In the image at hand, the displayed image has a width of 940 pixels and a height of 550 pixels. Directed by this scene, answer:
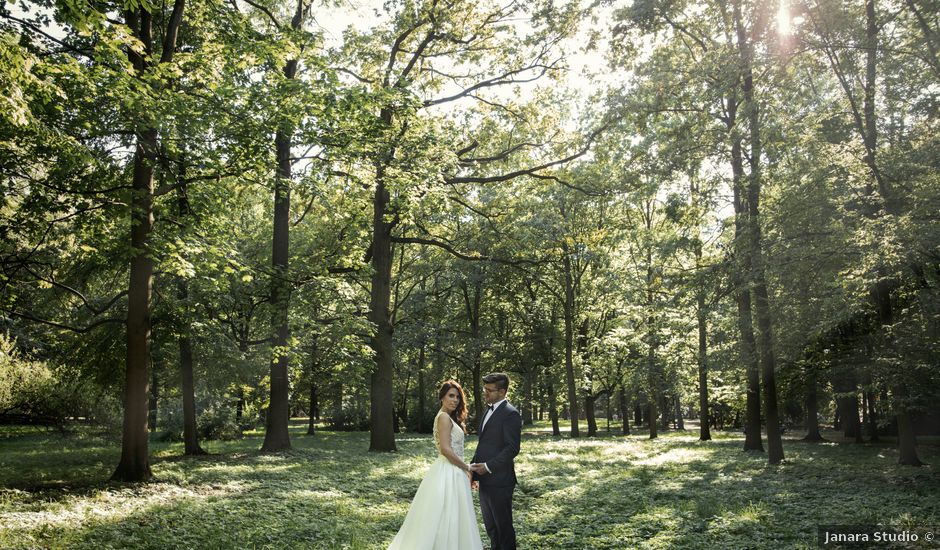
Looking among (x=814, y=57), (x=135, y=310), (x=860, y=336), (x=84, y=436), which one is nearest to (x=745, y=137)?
(x=814, y=57)

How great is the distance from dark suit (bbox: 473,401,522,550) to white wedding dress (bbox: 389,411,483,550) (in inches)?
9.3

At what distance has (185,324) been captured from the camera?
15969 millimetres

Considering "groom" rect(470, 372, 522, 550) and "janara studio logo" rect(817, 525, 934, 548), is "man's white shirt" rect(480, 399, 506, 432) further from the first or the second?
"janara studio logo" rect(817, 525, 934, 548)

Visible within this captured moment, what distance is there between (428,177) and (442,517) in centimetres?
1108

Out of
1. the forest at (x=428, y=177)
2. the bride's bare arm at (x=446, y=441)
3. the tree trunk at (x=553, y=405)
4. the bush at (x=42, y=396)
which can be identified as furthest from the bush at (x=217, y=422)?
the bride's bare arm at (x=446, y=441)

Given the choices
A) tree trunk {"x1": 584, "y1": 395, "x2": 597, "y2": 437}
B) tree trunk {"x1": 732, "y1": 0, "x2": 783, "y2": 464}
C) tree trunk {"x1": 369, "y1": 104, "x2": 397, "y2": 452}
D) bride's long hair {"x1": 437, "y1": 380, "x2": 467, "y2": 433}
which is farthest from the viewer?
tree trunk {"x1": 584, "y1": 395, "x2": 597, "y2": 437}

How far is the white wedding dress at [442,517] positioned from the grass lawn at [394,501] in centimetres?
162

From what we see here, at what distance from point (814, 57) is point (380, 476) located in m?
15.7

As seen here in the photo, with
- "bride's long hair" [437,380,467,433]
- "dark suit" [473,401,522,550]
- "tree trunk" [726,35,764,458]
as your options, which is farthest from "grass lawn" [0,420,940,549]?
"tree trunk" [726,35,764,458]

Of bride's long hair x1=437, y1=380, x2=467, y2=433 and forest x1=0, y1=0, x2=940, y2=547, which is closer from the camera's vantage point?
bride's long hair x1=437, y1=380, x2=467, y2=433

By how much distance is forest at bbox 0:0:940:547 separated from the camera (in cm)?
1155

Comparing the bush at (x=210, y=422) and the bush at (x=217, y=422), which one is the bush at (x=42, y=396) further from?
the bush at (x=217, y=422)

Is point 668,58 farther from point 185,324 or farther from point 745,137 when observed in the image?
point 185,324

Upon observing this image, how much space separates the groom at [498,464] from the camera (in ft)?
21.2
